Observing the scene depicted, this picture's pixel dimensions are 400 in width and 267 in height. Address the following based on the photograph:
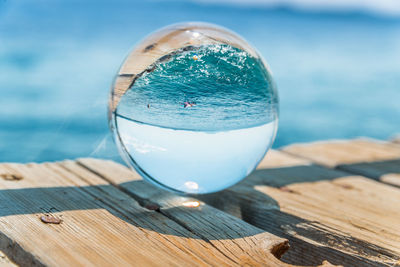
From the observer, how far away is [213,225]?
179cm

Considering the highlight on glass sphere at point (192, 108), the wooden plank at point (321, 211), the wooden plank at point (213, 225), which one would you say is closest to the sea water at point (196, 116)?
the highlight on glass sphere at point (192, 108)

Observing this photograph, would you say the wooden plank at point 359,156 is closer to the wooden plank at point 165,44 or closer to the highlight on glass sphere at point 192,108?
the highlight on glass sphere at point 192,108

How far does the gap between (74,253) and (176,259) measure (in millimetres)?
299

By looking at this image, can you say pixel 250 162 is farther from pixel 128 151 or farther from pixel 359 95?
pixel 359 95

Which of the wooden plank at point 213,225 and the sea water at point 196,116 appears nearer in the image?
the wooden plank at point 213,225

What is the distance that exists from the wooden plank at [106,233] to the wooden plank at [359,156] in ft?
4.10

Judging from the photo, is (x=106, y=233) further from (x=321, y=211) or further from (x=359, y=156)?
(x=359, y=156)

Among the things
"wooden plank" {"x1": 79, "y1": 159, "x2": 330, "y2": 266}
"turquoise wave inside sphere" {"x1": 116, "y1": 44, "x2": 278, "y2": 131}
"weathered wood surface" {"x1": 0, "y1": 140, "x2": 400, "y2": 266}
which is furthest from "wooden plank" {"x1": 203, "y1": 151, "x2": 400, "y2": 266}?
"turquoise wave inside sphere" {"x1": 116, "y1": 44, "x2": 278, "y2": 131}

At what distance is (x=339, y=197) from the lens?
230 centimetres

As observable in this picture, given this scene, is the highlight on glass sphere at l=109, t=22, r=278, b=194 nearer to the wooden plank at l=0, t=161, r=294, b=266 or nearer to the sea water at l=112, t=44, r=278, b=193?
the sea water at l=112, t=44, r=278, b=193

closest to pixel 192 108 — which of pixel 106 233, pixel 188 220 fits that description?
pixel 188 220

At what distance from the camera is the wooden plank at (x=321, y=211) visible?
175 cm

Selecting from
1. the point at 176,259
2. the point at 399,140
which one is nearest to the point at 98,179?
the point at 176,259

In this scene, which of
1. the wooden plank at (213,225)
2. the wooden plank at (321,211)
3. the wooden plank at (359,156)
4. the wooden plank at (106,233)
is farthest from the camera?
the wooden plank at (359,156)
